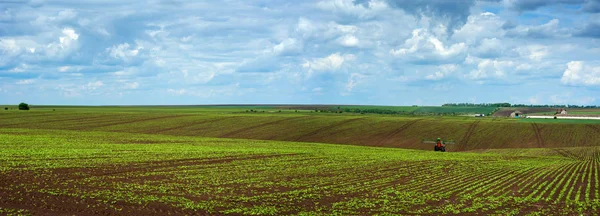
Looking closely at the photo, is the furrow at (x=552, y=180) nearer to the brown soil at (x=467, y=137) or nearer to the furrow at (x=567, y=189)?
the furrow at (x=567, y=189)

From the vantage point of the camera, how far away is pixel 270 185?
3353cm

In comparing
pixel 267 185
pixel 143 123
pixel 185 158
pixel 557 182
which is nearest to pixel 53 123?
pixel 143 123

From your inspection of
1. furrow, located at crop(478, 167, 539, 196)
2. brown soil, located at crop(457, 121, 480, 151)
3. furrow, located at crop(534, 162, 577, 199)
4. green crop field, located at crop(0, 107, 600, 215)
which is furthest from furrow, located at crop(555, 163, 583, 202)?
brown soil, located at crop(457, 121, 480, 151)

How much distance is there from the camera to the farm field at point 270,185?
2619cm

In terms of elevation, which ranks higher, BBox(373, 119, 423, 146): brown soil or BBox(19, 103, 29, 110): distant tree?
BBox(19, 103, 29, 110): distant tree

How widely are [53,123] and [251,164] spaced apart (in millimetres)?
80247

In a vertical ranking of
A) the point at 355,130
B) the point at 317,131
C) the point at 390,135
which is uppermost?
the point at 355,130

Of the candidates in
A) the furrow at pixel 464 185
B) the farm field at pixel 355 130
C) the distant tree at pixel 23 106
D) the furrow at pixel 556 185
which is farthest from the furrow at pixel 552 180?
the distant tree at pixel 23 106

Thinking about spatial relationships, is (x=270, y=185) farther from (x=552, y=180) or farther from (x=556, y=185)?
(x=552, y=180)

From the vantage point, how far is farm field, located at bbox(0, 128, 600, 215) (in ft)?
85.9

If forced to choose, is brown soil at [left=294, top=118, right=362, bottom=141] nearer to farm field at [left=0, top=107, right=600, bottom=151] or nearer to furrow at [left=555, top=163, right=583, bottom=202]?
farm field at [left=0, top=107, right=600, bottom=151]

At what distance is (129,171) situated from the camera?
38.3 metres

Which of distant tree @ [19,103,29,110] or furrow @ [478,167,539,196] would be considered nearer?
furrow @ [478,167,539,196]

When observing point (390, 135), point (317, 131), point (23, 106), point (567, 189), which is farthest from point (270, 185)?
point (23, 106)
